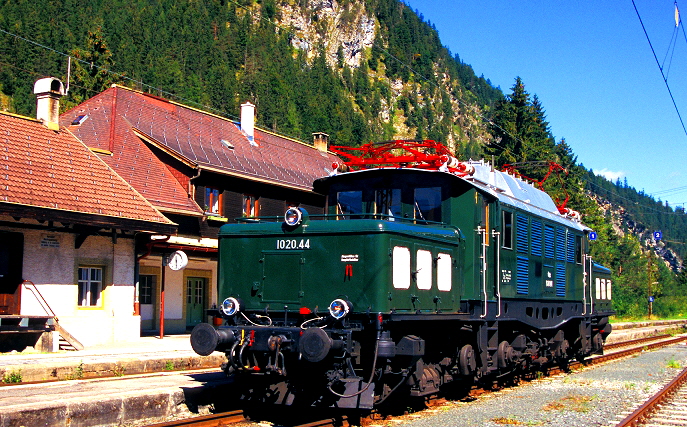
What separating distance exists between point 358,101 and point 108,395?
16783 cm

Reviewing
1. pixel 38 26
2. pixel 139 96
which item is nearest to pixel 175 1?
pixel 38 26

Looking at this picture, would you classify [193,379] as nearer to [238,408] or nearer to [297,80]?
[238,408]

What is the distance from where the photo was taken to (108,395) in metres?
9.53

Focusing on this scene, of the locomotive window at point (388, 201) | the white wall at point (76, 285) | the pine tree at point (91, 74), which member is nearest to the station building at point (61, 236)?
the white wall at point (76, 285)

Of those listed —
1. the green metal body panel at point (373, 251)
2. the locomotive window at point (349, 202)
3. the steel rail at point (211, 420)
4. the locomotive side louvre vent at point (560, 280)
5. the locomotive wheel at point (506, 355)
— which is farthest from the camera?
the locomotive side louvre vent at point (560, 280)

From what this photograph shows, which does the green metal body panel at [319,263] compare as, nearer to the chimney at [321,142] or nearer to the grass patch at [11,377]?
the grass patch at [11,377]

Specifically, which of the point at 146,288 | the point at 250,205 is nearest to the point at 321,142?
the point at 250,205

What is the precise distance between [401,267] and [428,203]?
1.89 metres

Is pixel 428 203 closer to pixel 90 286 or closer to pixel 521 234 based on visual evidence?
pixel 521 234

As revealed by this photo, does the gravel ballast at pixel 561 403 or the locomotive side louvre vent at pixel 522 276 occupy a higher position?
the locomotive side louvre vent at pixel 522 276

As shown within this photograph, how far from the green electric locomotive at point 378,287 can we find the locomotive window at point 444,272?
0.02 meters

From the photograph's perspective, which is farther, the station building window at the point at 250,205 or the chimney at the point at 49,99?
the station building window at the point at 250,205

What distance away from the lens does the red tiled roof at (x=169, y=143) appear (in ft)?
81.5

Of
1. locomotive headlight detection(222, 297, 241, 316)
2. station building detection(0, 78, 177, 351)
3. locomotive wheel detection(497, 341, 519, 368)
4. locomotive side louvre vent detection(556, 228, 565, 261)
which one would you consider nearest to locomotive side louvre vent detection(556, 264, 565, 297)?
locomotive side louvre vent detection(556, 228, 565, 261)
